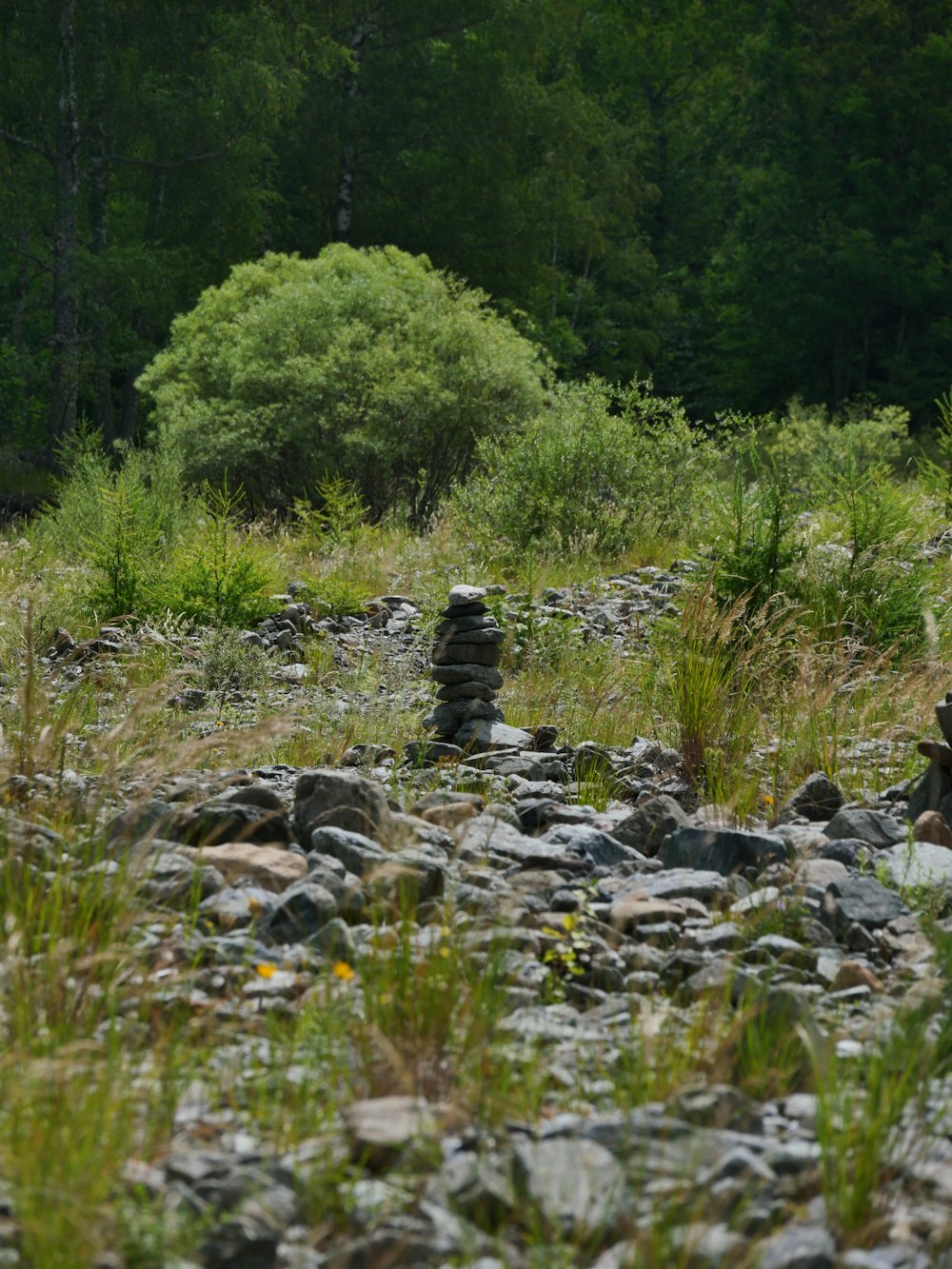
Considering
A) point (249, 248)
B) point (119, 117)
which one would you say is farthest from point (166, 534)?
point (249, 248)

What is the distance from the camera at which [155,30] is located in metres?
20.4

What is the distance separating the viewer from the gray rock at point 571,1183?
1886mm

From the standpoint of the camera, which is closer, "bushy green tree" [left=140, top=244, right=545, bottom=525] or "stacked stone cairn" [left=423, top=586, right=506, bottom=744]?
"stacked stone cairn" [left=423, top=586, right=506, bottom=744]

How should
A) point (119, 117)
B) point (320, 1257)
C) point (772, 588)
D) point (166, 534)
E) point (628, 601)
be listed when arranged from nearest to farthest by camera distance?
1. point (320, 1257)
2. point (772, 588)
3. point (628, 601)
4. point (166, 534)
5. point (119, 117)

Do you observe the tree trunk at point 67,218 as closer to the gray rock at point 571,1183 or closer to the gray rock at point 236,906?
the gray rock at point 236,906

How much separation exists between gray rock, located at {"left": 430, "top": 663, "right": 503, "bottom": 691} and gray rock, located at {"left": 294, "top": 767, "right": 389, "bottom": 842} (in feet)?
7.05

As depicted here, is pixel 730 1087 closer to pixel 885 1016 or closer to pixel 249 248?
pixel 885 1016

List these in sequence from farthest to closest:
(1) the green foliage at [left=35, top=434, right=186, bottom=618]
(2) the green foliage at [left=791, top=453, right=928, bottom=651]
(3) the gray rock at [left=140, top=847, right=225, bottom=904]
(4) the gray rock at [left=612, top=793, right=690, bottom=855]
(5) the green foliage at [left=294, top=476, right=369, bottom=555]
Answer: (5) the green foliage at [left=294, top=476, right=369, bottom=555], (1) the green foliage at [left=35, top=434, right=186, bottom=618], (2) the green foliage at [left=791, top=453, right=928, bottom=651], (4) the gray rock at [left=612, top=793, right=690, bottom=855], (3) the gray rock at [left=140, top=847, right=225, bottom=904]

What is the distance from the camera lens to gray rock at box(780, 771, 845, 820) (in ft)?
14.8

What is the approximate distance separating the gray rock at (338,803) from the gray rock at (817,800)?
4.93 feet

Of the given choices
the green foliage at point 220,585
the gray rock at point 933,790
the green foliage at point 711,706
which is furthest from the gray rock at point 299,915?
the green foliage at point 220,585

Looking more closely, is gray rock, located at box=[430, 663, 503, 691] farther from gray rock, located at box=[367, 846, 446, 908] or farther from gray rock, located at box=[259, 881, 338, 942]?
gray rock, located at box=[259, 881, 338, 942]

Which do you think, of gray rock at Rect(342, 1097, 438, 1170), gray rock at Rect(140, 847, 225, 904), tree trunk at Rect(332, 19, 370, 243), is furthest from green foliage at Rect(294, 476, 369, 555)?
tree trunk at Rect(332, 19, 370, 243)

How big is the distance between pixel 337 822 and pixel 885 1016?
5.39ft
